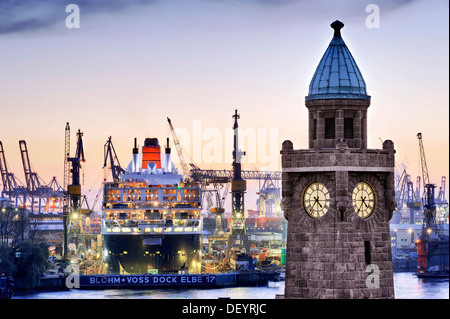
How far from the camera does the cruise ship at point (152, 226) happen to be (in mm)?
177250

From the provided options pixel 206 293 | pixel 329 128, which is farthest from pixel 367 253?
pixel 206 293

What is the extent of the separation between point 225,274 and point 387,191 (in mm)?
144298

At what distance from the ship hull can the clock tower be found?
464 ft

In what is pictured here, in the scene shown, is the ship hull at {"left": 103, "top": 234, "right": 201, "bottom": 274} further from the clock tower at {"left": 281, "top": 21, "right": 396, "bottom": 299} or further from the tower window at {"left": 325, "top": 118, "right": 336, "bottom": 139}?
the tower window at {"left": 325, "top": 118, "right": 336, "bottom": 139}

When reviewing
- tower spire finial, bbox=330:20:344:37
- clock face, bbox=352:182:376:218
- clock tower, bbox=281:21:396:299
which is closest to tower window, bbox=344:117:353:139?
clock tower, bbox=281:21:396:299

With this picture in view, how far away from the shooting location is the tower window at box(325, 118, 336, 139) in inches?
1394

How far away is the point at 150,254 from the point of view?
178m

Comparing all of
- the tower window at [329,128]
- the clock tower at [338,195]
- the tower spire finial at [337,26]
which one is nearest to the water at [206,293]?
the clock tower at [338,195]

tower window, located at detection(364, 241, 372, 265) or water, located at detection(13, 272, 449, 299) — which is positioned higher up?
tower window, located at detection(364, 241, 372, 265)

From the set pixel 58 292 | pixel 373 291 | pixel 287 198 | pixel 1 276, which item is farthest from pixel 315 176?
pixel 58 292

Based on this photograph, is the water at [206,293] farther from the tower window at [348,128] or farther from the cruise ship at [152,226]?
the tower window at [348,128]

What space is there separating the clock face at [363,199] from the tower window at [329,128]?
1.91 m
